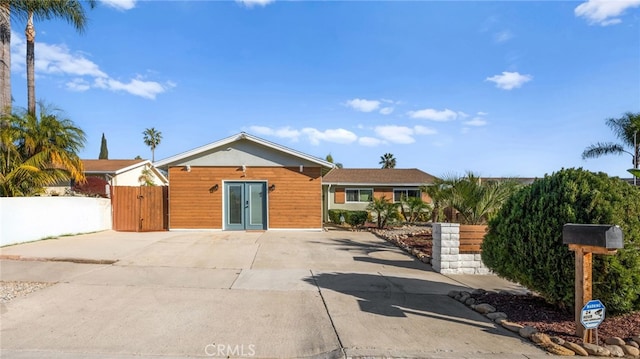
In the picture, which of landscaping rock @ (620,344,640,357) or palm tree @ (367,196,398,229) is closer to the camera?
landscaping rock @ (620,344,640,357)

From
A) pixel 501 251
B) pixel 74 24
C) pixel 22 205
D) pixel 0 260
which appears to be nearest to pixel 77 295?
pixel 0 260

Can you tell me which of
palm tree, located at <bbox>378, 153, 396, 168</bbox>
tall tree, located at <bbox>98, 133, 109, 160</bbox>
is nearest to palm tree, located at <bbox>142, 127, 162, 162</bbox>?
tall tree, located at <bbox>98, 133, 109, 160</bbox>

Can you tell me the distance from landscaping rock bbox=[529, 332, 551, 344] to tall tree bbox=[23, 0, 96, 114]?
1774 centimetres

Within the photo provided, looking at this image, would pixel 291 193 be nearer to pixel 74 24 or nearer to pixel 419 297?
pixel 419 297

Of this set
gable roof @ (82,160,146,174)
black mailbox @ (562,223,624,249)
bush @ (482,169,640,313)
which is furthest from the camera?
gable roof @ (82,160,146,174)

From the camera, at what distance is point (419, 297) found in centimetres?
606

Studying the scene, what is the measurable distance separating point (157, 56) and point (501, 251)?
13275 mm

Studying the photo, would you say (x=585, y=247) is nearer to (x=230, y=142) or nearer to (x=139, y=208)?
(x=230, y=142)

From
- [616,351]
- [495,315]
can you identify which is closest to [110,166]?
[495,315]

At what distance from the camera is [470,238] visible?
8406 millimetres

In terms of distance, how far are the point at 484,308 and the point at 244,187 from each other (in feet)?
39.7

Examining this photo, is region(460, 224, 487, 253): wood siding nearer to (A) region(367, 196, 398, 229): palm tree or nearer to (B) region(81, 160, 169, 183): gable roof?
(A) region(367, 196, 398, 229): palm tree

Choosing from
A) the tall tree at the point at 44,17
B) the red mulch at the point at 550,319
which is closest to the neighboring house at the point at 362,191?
the tall tree at the point at 44,17

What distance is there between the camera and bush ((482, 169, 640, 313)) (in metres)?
4.44
